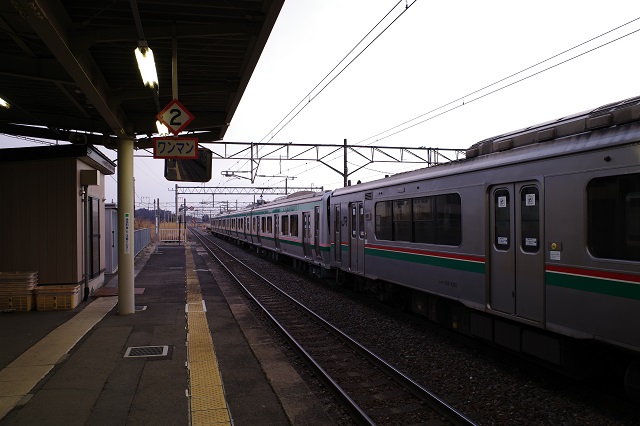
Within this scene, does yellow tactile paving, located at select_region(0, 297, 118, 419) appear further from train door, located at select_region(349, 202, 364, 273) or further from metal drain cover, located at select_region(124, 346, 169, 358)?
A: train door, located at select_region(349, 202, 364, 273)

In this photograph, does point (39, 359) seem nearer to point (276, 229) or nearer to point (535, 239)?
point (535, 239)

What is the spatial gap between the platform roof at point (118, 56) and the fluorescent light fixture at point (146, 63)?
16 cm

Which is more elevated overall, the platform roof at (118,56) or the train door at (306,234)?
the platform roof at (118,56)

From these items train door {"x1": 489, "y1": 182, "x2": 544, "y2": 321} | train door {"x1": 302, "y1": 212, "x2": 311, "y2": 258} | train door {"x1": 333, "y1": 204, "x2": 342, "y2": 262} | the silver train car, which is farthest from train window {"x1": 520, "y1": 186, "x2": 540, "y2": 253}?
train door {"x1": 302, "y1": 212, "x2": 311, "y2": 258}

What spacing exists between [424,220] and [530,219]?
8.72 ft

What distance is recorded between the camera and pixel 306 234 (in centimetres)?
1708

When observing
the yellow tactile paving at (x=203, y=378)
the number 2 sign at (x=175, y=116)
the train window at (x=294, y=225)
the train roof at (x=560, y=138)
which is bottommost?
the yellow tactile paving at (x=203, y=378)

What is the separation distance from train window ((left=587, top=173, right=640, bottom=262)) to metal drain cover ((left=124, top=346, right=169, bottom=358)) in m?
5.83

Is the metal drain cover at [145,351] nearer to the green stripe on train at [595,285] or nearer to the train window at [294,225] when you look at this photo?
the green stripe on train at [595,285]

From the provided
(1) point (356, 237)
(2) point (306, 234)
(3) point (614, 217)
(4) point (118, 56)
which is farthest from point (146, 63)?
(2) point (306, 234)

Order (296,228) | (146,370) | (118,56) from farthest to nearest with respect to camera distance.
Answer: (296,228), (118,56), (146,370)

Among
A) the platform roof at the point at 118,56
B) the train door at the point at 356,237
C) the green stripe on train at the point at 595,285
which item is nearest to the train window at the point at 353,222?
the train door at the point at 356,237

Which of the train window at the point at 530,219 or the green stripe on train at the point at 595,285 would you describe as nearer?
the green stripe on train at the point at 595,285

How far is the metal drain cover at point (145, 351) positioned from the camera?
6.87 metres
